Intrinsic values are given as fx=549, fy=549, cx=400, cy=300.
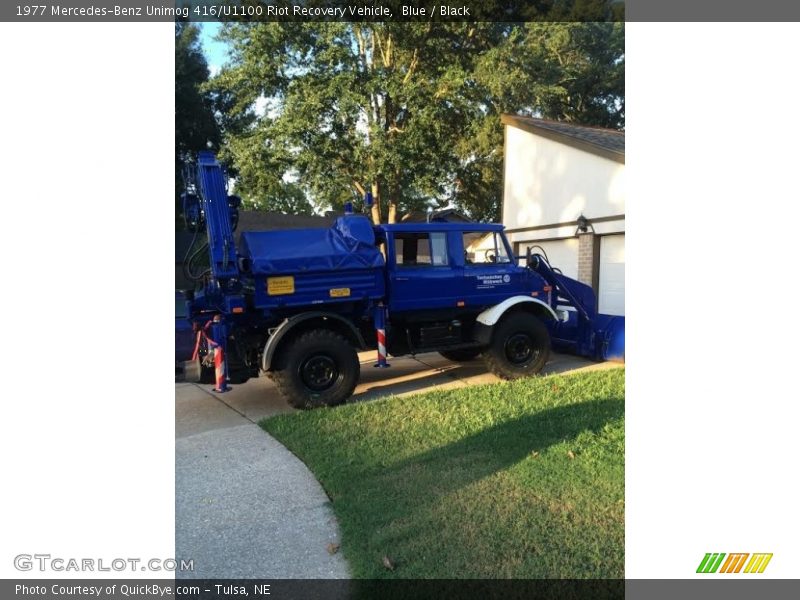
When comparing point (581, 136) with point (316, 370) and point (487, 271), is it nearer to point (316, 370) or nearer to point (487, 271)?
point (487, 271)

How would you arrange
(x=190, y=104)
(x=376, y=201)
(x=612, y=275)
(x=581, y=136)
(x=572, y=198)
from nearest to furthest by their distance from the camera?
(x=612, y=275) < (x=581, y=136) < (x=572, y=198) < (x=190, y=104) < (x=376, y=201)

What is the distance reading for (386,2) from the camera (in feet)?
22.5

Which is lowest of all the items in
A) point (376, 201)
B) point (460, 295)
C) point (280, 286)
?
point (460, 295)

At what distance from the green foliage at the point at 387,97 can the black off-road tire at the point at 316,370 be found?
336 inches

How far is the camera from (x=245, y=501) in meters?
3.89

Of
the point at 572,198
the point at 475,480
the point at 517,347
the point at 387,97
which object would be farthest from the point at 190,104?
the point at 475,480

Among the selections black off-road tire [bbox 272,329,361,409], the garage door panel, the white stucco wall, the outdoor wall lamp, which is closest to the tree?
black off-road tire [bbox 272,329,361,409]

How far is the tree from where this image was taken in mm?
5883

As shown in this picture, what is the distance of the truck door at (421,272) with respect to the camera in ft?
23.0

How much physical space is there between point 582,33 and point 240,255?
9.49 m

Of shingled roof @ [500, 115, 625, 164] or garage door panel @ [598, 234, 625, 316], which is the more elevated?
shingled roof @ [500, 115, 625, 164]

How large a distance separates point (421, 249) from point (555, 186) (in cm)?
474

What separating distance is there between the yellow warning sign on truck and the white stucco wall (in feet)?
19.2

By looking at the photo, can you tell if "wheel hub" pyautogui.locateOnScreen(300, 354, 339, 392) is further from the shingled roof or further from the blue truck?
the shingled roof
